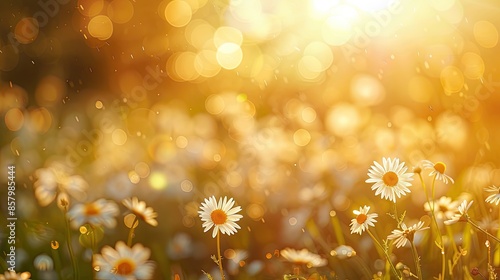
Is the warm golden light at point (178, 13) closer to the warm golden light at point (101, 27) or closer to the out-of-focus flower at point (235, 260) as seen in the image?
the warm golden light at point (101, 27)

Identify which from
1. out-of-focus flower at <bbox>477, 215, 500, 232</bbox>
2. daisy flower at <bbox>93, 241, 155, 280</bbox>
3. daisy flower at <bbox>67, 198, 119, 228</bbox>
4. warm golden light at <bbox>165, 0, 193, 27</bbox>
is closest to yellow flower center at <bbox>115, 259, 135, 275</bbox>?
daisy flower at <bbox>93, 241, 155, 280</bbox>

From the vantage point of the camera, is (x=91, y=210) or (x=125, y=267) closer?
(x=125, y=267)

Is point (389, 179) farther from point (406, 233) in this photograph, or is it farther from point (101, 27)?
point (101, 27)

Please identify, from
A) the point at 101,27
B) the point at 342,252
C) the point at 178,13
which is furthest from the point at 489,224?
the point at 101,27

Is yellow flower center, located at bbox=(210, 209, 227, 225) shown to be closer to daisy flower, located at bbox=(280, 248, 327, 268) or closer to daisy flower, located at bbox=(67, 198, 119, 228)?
daisy flower, located at bbox=(280, 248, 327, 268)

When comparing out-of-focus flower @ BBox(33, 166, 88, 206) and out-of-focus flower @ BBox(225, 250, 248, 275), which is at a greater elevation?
out-of-focus flower @ BBox(33, 166, 88, 206)

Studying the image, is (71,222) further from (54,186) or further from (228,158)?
Result: (228,158)

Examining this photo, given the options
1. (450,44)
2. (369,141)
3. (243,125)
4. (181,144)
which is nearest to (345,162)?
(369,141)
